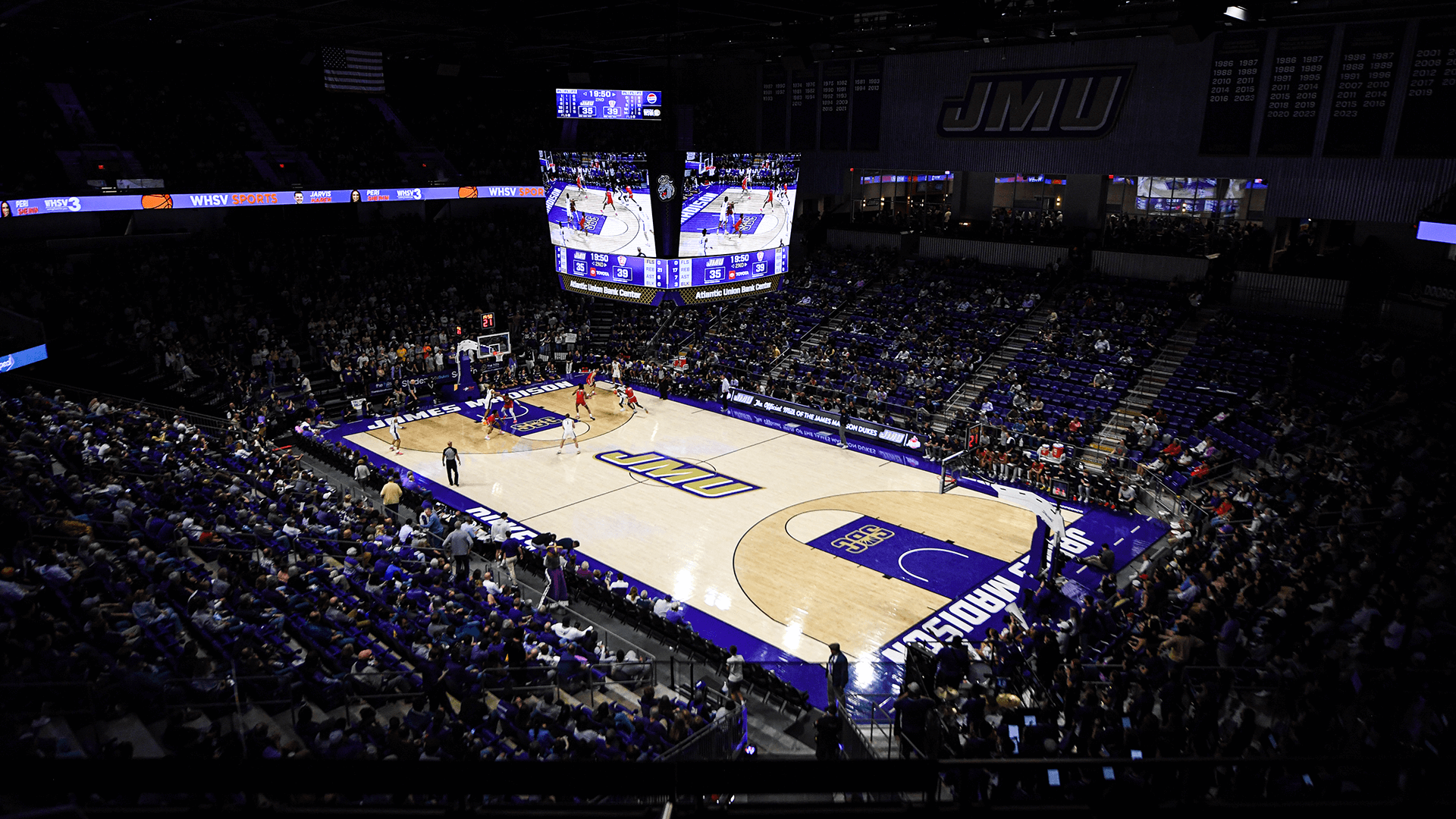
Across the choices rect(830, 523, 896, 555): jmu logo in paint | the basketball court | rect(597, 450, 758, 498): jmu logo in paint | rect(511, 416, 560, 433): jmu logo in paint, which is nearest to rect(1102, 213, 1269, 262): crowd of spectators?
the basketball court

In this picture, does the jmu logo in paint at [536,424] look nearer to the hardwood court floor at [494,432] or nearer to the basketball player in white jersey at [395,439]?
the hardwood court floor at [494,432]

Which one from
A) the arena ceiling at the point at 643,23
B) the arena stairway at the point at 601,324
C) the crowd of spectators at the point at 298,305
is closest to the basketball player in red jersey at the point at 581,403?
the crowd of spectators at the point at 298,305

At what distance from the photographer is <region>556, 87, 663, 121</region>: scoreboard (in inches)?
941

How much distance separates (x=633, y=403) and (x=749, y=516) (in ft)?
30.9

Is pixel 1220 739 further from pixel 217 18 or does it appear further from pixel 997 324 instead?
pixel 217 18

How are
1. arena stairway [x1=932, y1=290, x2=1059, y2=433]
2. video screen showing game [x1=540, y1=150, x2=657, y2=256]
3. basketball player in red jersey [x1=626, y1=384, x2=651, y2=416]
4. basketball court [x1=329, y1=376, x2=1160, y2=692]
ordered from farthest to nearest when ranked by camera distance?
1. basketball player in red jersey [x1=626, y1=384, x2=651, y2=416]
2. arena stairway [x1=932, y1=290, x2=1059, y2=433]
3. video screen showing game [x1=540, y1=150, x2=657, y2=256]
4. basketball court [x1=329, y1=376, x2=1160, y2=692]

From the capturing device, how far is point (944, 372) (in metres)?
27.1

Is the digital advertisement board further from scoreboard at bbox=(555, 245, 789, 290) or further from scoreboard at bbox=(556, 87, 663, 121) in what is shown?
scoreboard at bbox=(555, 245, 789, 290)

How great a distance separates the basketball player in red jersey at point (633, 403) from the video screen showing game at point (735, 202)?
303 inches

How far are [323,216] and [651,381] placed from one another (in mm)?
15849

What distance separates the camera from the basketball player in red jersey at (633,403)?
28.0 m

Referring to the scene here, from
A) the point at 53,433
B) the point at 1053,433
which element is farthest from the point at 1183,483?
the point at 53,433

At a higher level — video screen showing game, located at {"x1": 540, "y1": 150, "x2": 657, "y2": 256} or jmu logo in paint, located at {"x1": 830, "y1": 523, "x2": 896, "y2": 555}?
video screen showing game, located at {"x1": 540, "y1": 150, "x2": 657, "y2": 256}

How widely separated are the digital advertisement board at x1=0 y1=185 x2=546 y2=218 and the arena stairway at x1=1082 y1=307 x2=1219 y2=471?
2505 centimetres
